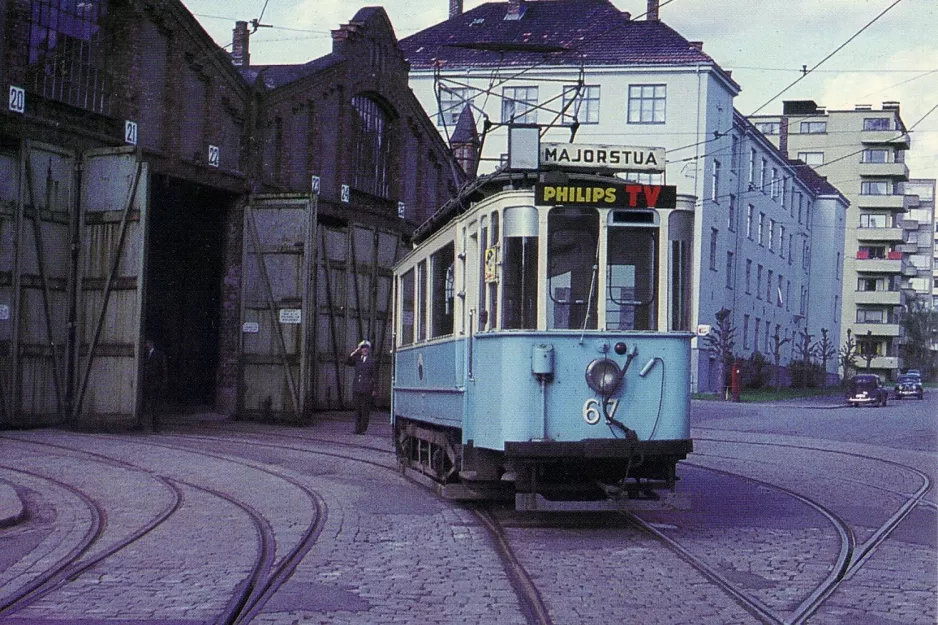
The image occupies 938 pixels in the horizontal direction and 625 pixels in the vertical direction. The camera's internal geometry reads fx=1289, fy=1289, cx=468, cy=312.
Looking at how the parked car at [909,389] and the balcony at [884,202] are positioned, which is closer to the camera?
the parked car at [909,389]

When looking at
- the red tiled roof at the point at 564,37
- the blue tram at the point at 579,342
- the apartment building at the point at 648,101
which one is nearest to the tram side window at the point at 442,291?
the blue tram at the point at 579,342

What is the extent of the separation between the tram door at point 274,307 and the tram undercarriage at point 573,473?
14.4 meters

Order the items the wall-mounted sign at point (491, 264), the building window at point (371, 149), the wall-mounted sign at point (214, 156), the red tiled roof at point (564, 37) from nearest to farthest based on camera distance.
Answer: the wall-mounted sign at point (491, 264), the wall-mounted sign at point (214, 156), the building window at point (371, 149), the red tiled roof at point (564, 37)

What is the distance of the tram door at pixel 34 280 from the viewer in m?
20.5

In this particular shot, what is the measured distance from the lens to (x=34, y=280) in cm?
2116

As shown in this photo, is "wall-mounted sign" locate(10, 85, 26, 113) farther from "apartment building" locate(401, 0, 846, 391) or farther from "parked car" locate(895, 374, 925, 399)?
"parked car" locate(895, 374, 925, 399)

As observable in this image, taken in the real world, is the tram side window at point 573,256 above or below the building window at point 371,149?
below

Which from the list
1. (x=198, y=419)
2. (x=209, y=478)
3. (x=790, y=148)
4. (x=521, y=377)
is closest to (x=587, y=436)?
(x=521, y=377)

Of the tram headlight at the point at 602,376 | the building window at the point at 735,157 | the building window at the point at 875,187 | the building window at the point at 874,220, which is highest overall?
the building window at the point at 875,187

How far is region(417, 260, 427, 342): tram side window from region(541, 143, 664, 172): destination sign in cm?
334

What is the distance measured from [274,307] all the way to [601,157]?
16563 millimetres

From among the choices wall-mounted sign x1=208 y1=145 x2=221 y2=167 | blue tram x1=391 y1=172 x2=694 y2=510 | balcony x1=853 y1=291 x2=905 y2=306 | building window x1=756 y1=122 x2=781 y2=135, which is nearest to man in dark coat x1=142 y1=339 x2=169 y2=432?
wall-mounted sign x1=208 y1=145 x2=221 y2=167

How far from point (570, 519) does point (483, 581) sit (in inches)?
150

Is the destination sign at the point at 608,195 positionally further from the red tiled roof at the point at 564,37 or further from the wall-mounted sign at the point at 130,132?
the red tiled roof at the point at 564,37
